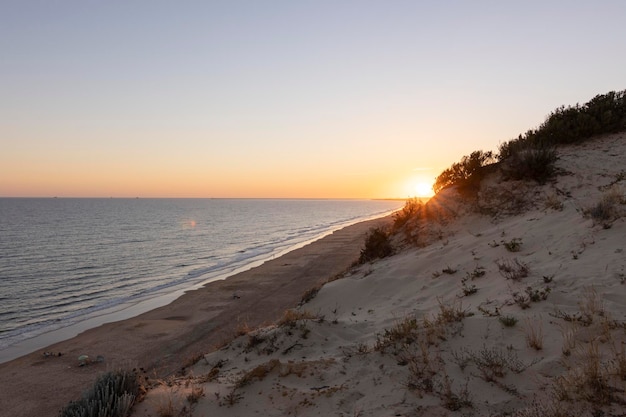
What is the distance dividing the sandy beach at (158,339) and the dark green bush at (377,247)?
1.50 meters

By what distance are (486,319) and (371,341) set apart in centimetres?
192

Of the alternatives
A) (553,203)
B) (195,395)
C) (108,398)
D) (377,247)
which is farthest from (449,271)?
(108,398)

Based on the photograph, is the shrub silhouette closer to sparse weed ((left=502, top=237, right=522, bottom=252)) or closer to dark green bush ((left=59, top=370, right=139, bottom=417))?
sparse weed ((left=502, top=237, right=522, bottom=252))

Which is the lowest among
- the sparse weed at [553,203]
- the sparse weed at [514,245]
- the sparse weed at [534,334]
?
the sparse weed at [534,334]

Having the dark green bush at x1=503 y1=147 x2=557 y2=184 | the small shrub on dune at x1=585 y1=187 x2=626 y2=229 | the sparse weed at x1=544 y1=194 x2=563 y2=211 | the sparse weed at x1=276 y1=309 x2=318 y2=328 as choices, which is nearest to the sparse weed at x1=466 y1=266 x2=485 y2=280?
the small shrub on dune at x1=585 y1=187 x2=626 y2=229

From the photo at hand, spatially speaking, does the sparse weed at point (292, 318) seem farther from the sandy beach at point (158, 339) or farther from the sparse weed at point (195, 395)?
the sparse weed at point (195, 395)

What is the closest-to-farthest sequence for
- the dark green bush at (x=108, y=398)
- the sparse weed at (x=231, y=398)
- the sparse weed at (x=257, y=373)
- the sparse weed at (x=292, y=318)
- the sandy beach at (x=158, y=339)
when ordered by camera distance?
the dark green bush at (x=108, y=398)
the sparse weed at (x=231, y=398)
the sparse weed at (x=257, y=373)
the sparse weed at (x=292, y=318)
the sandy beach at (x=158, y=339)

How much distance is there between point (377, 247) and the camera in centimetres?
1434

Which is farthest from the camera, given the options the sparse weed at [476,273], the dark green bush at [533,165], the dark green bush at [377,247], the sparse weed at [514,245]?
the dark green bush at [377,247]

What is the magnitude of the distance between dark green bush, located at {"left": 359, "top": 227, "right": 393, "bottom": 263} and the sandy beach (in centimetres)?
150

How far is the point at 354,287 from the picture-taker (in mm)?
10930

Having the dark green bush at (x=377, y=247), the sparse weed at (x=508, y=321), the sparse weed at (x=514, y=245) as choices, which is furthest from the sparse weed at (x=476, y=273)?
the dark green bush at (x=377, y=247)

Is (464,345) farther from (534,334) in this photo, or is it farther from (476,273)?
(476,273)

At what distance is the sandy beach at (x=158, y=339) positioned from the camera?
9562 mm
